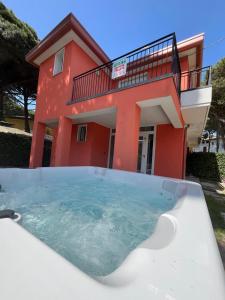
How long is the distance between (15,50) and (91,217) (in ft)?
38.7

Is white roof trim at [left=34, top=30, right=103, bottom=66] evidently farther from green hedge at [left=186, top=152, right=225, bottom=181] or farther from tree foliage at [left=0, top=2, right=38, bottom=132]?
green hedge at [left=186, top=152, right=225, bottom=181]

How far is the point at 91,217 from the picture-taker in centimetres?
223

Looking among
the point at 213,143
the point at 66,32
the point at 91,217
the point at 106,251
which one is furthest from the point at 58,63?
the point at 213,143

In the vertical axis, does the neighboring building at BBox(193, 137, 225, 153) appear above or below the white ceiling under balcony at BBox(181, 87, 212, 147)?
above

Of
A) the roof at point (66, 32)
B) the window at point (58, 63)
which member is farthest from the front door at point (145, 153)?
the window at point (58, 63)

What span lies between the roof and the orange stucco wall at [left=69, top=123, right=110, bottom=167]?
3.37 metres

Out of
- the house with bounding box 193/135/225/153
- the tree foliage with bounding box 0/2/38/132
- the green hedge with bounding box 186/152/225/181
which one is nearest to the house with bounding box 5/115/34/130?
the tree foliage with bounding box 0/2/38/132

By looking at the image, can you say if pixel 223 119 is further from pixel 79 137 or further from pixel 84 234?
pixel 84 234

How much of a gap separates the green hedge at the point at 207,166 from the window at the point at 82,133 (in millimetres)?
8283

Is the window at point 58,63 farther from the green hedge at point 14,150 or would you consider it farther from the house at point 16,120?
the house at point 16,120

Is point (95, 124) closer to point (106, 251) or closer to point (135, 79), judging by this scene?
point (135, 79)

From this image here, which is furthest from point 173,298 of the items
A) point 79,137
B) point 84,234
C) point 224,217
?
point 79,137

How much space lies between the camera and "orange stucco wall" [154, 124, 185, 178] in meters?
6.99

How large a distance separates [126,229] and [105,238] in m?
0.33
